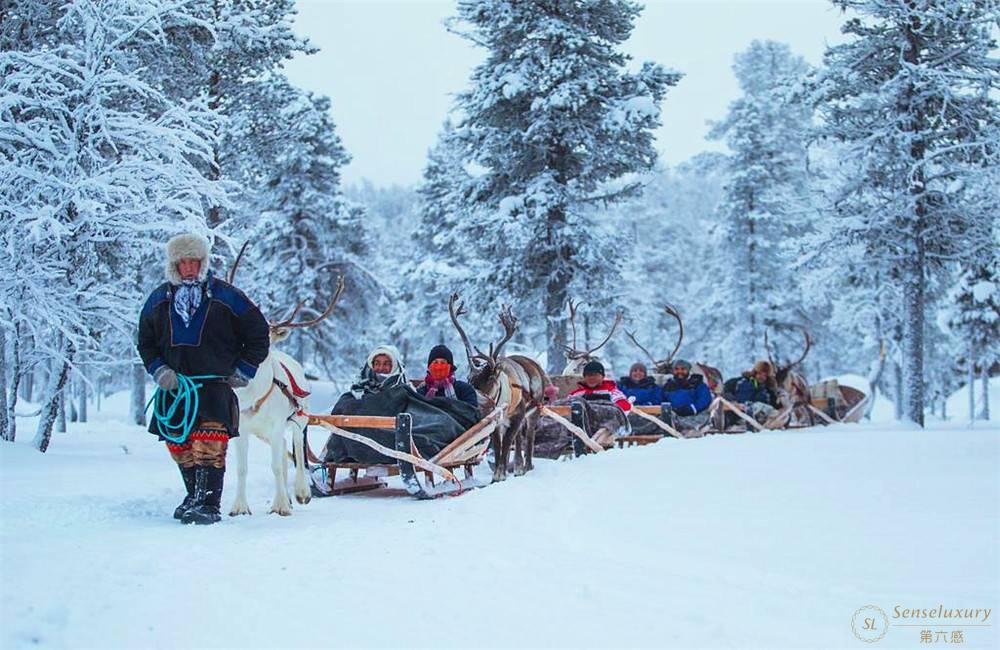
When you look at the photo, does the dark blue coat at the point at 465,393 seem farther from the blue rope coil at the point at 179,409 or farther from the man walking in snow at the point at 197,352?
the blue rope coil at the point at 179,409

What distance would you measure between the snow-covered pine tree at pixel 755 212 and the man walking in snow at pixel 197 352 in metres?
27.6

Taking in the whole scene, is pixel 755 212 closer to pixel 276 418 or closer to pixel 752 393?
pixel 752 393

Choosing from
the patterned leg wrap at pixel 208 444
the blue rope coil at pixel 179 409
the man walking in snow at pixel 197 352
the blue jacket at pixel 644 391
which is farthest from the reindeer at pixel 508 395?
the blue jacket at pixel 644 391

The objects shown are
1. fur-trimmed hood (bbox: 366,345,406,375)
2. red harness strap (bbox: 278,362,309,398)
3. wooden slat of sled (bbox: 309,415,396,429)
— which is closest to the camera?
red harness strap (bbox: 278,362,309,398)

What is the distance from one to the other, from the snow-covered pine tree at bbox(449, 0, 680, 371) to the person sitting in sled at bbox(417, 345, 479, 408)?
943 cm

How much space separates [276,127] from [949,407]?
3867 cm

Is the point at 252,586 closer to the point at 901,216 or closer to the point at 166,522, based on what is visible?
the point at 166,522

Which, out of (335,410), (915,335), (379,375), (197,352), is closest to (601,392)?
(379,375)

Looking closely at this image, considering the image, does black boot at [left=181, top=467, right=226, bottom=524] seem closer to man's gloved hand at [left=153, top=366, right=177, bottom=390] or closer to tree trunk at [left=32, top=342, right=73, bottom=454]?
man's gloved hand at [left=153, top=366, right=177, bottom=390]

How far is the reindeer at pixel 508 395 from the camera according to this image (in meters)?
9.24

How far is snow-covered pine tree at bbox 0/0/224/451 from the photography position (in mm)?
8977

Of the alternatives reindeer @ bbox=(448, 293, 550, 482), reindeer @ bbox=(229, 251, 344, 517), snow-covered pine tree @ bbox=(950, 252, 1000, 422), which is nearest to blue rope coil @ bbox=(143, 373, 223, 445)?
reindeer @ bbox=(229, 251, 344, 517)

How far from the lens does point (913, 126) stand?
60.6 ft

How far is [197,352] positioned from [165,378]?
0.27 m
